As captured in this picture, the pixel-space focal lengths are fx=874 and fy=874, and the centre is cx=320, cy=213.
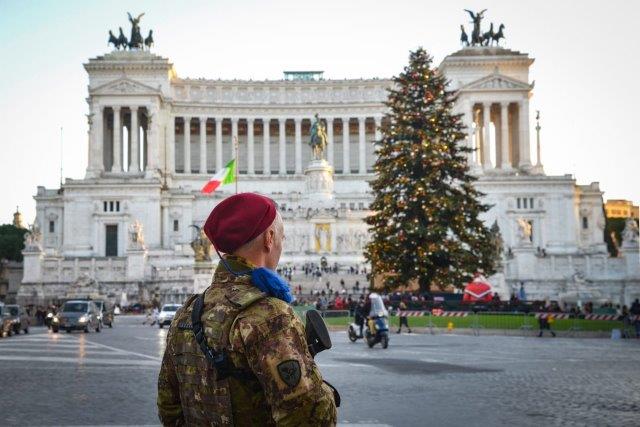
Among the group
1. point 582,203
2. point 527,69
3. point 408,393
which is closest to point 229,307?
point 408,393

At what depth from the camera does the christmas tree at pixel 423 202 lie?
44562 millimetres

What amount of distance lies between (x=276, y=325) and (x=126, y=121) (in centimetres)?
10541

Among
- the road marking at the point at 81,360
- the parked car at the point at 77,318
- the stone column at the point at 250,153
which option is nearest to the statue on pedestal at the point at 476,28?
the stone column at the point at 250,153

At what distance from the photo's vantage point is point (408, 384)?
52.4 ft

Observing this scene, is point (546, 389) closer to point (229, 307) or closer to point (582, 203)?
point (229, 307)

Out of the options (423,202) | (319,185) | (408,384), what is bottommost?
(408,384)

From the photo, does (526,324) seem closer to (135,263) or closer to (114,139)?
(135,263)

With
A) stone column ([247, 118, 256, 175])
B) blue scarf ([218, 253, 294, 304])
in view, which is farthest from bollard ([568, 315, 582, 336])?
stone column ([247, 118, 256, 175])

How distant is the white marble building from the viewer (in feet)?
221

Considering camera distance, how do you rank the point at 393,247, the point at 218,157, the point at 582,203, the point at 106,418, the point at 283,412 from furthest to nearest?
1. the point at 218,157
2. the point at 582,203
3. the point at 393,247
4. the point at 106,418
5. the point at 283,412

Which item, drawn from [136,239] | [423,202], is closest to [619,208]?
[136,239]

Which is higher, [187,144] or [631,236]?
[187,144]

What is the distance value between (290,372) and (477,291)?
40.5m

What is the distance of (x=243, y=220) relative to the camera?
4.39 metres
